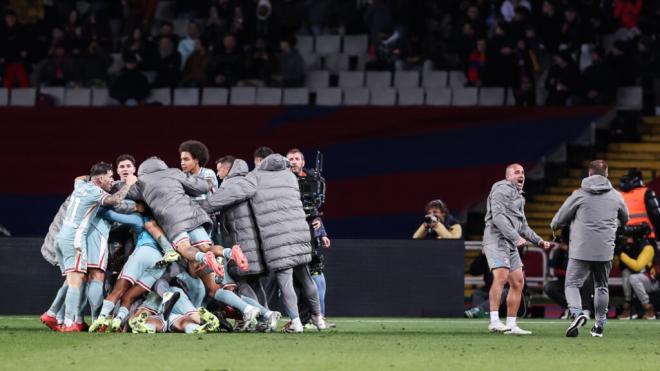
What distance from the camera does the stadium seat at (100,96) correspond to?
27.9 m

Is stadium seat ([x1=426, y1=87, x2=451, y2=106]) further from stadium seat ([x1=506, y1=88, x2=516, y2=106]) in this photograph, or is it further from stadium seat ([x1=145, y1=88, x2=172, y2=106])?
stadium seat ([x1=145, y1=88, x2=172, y2=106])

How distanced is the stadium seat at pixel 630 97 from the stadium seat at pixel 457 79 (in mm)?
2708

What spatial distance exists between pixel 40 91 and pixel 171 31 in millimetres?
2715

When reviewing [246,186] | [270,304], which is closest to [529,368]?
[246,186]

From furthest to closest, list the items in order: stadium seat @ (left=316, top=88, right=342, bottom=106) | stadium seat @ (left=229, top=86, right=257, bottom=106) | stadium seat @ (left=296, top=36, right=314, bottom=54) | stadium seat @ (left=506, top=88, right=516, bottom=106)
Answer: stadium seat @ (left=296, top=36, right=314, bottom=54)
stadium seat @ (left=229, top=86, right=257, bottom=106)
stadium seat @ (left=316, top=88, right=342, bottom=106)
stadium seat @ (left=506, top=88, right=516, bottom=106)

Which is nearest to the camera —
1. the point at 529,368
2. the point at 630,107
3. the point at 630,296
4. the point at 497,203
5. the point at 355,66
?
the point at 529,368

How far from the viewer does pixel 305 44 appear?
2862cm

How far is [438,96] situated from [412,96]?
0.45m

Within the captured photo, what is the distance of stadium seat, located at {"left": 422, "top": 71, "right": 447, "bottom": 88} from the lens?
A: 26875 mm

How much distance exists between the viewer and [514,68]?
85.3ft

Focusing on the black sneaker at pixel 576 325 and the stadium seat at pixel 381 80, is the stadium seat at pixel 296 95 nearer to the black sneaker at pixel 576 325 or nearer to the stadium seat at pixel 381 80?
the stadium seat at pixel 381 80

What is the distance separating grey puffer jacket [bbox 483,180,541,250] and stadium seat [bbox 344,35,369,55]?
1167cm

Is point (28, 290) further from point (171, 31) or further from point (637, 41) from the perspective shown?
point (637, 41)

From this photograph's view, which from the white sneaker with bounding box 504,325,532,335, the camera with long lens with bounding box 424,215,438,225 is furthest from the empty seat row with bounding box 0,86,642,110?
the white sneaker with bounding box 504,325,532,335
